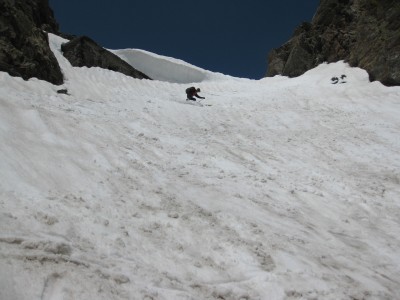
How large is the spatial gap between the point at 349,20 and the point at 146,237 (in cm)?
2777

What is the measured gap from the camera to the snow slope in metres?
4.56

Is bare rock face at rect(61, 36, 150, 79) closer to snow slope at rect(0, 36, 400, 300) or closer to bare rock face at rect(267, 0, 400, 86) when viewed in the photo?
snow slope at rect(0, 36, 400, 300)

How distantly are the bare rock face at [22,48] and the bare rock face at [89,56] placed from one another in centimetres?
301

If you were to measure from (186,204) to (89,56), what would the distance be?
53.4 feet

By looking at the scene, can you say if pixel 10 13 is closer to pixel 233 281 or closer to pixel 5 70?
pixel 5 70

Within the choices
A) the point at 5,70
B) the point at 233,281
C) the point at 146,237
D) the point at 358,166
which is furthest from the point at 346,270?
the point at 5,70

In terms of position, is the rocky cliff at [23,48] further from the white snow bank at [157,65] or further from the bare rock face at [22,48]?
the white snow bank at [157,65]

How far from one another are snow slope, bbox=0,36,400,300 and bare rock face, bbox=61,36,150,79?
6751mm

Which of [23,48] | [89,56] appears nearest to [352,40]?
[89,56]

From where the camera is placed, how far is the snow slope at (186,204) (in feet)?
15.0

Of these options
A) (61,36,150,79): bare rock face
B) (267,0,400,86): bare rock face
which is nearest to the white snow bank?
(267,0,400,86): bare rock face

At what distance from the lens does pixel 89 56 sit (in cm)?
2103

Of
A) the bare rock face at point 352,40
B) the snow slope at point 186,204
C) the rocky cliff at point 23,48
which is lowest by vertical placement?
the snow slope at point 186,204

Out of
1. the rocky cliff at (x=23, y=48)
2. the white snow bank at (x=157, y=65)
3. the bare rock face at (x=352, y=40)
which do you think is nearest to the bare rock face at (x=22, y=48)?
the rocky cliff at (x=23, y=48)
